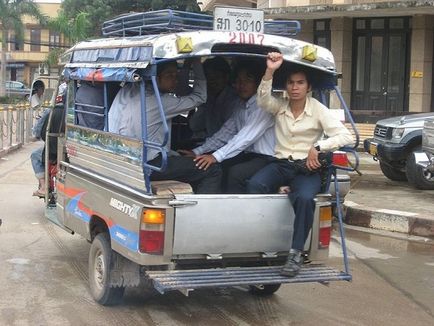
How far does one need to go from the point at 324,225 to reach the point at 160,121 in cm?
156

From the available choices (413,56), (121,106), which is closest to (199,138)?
(121,106)

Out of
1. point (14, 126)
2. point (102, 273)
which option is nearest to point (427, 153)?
point (102, 273)

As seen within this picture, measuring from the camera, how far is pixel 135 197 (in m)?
4.66

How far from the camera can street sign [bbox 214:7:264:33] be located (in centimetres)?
483

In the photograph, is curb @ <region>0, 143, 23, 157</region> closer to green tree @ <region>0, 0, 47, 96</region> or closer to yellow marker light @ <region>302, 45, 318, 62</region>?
yellow marker light @ <region>302, 45, 318, 62</region>

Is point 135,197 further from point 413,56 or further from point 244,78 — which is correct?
point 413,56

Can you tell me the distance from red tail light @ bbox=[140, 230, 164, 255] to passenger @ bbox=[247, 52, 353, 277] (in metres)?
0.95

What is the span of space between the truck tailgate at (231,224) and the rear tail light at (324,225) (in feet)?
0.91

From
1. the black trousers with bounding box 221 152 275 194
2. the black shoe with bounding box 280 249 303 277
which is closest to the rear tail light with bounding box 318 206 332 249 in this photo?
the black shoe with bounding box 280 249 303 277

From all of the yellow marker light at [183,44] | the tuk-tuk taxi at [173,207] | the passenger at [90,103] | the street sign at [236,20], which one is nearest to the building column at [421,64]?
the tuk-tuk taxi at [173,207]

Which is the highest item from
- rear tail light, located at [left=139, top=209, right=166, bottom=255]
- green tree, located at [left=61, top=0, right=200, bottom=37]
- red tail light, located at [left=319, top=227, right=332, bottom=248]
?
green tree, located at [left=61, top=0, right=200, bottom=37]

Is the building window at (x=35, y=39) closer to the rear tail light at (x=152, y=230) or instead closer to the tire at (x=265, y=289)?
the tire at (x=265, y=289)

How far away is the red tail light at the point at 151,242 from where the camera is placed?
450 centimetres

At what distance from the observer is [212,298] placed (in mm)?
5645
